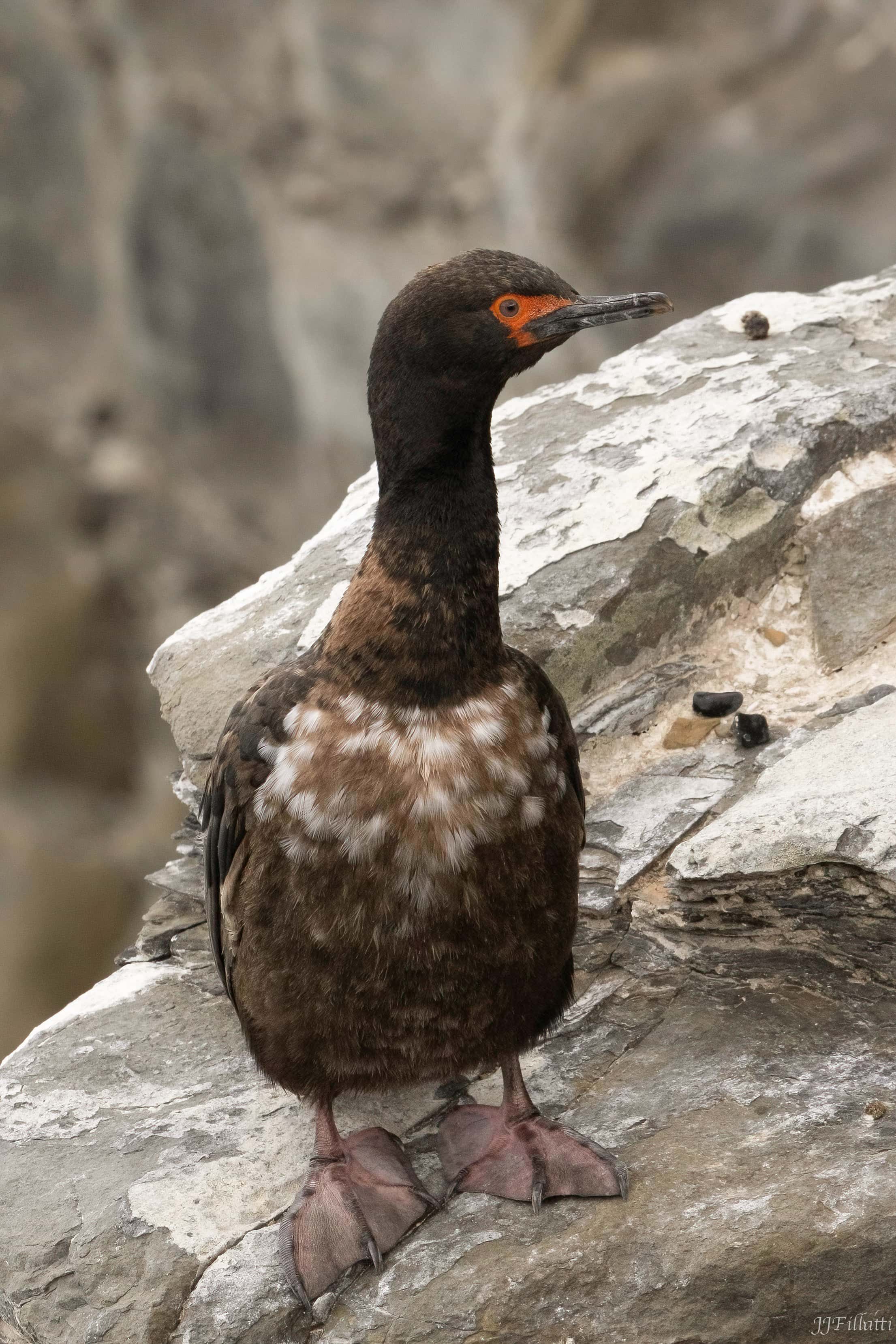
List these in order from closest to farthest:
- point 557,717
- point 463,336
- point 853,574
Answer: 1. point 463,336
2. point 557,717
3. point 853,574

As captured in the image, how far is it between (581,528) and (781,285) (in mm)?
5719

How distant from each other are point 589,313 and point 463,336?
0.85ft

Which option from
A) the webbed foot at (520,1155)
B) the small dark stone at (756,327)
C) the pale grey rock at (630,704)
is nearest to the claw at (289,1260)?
the webbed foot at (520,1155)

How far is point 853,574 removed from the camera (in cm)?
374

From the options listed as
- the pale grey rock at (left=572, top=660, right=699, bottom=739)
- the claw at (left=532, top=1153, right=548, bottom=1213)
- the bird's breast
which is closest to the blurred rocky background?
the pale grey rock at (left=572, top=660, right=699, bottom=739)

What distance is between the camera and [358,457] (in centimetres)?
1068

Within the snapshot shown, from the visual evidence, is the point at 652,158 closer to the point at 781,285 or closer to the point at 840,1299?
the point at 781,285

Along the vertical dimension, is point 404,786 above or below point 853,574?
below

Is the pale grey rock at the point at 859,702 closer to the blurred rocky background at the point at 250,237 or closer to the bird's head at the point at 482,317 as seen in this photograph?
the bird's head at the point at 482,317

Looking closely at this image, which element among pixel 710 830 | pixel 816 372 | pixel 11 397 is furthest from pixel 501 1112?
pixel 11 397

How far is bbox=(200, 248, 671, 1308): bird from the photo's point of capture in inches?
103
